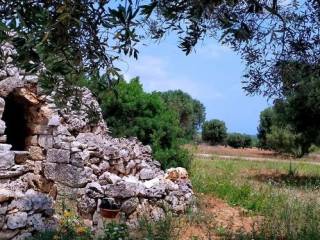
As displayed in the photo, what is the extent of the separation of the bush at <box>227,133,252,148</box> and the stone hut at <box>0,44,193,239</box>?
100 feet

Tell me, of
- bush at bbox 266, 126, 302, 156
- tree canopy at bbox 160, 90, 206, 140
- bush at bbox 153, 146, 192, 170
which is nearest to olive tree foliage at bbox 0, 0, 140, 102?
bush at bbox 153, 146, 192, 170

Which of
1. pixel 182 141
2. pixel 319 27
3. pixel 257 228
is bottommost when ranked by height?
pixel 257 228

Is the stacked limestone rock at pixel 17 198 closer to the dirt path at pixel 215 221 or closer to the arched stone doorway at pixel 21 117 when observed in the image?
the arched stone doorway at pixel 21 117

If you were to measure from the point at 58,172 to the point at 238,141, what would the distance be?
107ft

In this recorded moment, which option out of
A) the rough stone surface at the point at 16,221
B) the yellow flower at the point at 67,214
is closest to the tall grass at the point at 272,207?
the yellow flower at the point at 67,214

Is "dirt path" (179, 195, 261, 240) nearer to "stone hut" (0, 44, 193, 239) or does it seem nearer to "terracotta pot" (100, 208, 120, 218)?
"stone hut" (0, 44, 193, 239)

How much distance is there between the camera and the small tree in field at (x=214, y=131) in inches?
Answer: 1615

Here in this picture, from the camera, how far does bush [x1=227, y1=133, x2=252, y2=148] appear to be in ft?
134

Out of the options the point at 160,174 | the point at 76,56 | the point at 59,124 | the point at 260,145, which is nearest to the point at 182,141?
the point at 160,174

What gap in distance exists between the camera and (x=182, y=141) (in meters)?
14.9

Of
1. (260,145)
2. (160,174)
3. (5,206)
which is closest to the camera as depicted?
(5,206)

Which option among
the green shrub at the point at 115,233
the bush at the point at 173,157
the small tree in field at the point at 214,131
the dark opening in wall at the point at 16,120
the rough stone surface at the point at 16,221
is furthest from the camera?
the small tree in field at the point at 214,131

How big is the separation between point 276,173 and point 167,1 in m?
17.1

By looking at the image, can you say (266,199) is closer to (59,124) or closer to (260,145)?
(59,124)
